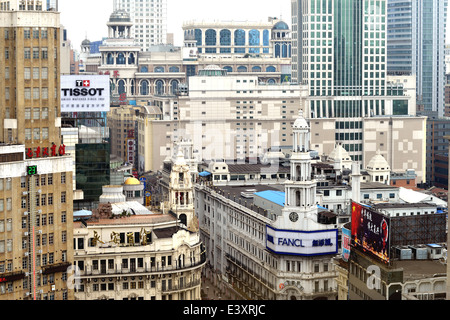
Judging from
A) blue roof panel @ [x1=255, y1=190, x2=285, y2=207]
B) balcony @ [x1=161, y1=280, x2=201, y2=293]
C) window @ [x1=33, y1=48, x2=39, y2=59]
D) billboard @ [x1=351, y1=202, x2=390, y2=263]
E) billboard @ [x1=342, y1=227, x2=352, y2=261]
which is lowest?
balcony @ [x1=161, y1=280, x2=201, y2=293]

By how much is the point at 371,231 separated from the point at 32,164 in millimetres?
33074

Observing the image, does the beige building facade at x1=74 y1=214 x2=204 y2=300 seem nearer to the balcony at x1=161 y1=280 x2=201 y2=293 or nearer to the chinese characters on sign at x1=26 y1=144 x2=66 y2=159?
the balcony at x1=161 y1=280 x2=201 y2=293

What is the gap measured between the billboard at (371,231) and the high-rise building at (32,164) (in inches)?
1098

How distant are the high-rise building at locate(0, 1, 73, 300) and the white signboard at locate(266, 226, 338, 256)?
94.0 ft

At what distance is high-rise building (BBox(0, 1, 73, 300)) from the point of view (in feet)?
215

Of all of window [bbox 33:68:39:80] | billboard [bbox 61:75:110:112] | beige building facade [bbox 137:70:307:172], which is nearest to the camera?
window [bbox 33:68:39:80]

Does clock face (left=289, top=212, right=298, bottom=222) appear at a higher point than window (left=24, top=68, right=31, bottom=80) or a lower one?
lower

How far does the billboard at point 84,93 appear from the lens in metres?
102

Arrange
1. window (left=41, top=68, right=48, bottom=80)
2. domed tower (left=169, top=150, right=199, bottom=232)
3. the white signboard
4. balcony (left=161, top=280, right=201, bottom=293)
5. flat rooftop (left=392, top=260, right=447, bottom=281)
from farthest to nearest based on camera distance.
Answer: domed tower (left=169, top=150, right=199, bottom=232) < the white signboard < balcony (left=161, top=280, right=201, bottom=293) < flat rooftop (left=392, top=260, right=447, bottom=281) < window (left=41, top=68, right=48, bottom=80)

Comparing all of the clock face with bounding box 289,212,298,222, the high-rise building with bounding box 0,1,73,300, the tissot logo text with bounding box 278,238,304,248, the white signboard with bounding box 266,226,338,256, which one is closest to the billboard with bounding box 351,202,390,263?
the white signboard with bounding box 266,226,338,256

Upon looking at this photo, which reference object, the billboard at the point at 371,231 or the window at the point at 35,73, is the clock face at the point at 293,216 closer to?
the billboard at the point at 371,231

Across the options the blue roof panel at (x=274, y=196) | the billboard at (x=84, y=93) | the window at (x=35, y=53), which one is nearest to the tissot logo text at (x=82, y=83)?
the billboard at (x=84, y=93)

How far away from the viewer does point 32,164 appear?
67000 millimetres
